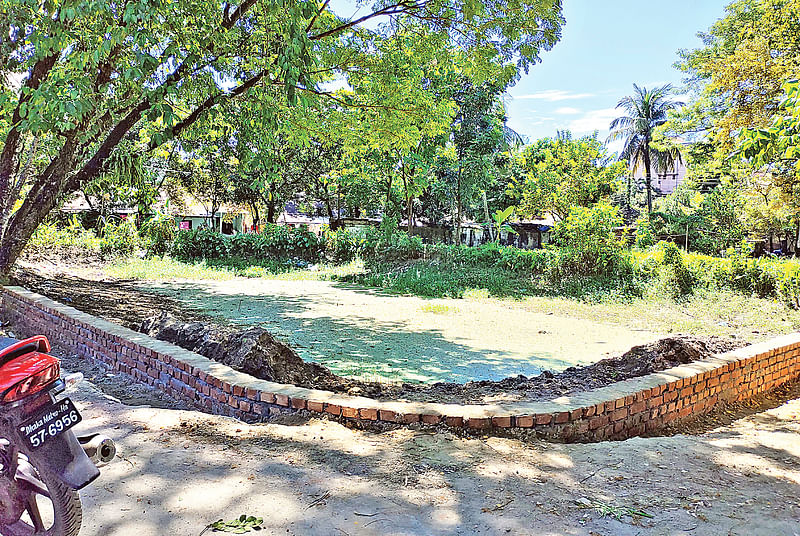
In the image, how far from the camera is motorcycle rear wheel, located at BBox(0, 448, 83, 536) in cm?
190

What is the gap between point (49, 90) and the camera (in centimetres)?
516

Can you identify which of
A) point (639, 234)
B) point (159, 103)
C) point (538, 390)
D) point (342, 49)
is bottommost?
point (538, 390)

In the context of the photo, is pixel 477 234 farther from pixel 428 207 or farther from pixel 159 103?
pixel 159 103

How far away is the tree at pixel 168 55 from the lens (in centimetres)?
506

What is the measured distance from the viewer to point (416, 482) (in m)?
2.52

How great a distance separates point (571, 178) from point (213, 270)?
50.6 feet

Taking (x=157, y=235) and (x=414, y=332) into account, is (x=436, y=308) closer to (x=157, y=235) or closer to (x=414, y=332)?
(x=414, y=332)

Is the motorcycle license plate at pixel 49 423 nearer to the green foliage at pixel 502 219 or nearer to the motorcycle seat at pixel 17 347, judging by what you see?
the motorcycle seat at pixel 17 347

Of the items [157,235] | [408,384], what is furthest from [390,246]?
[408,384]

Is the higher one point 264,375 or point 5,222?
point 5,222

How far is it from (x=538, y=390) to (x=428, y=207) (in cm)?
2129

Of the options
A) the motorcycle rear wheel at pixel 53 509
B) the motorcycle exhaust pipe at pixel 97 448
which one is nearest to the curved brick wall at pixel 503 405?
the motorcycle exhaust pipe at pixel 97 448

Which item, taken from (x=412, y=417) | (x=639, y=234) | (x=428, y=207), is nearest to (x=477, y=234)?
(x=428, y=207)

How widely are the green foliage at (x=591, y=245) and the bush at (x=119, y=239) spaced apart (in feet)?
38.8
